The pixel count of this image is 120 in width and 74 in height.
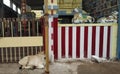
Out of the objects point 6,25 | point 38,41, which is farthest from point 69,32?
point 6,25

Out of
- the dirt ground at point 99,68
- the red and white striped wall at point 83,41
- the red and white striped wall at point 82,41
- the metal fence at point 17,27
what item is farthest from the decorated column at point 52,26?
the dirt ground at point 99,68

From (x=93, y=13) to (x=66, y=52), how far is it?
2214mm

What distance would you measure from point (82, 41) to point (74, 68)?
894 millimetres

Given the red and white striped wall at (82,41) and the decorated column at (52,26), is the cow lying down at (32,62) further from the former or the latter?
the red and white striped wall at (82,41)

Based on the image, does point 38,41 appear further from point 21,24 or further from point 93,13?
point 93,13

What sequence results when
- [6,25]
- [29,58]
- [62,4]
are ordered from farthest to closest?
[62,4] < [6,25] < [29,58]

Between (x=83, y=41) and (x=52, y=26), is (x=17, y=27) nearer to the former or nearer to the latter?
(x=52, y=26)

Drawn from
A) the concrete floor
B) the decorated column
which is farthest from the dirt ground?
the decorated column

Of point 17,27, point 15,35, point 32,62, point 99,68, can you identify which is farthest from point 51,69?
point 17,27

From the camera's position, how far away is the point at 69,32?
508 centimetres

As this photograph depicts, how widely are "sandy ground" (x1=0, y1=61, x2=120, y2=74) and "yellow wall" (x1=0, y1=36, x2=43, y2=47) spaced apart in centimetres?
49

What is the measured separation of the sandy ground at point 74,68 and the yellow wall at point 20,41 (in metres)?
0.49

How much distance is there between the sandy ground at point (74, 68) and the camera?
13.9 ft

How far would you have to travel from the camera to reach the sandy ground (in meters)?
4.25
